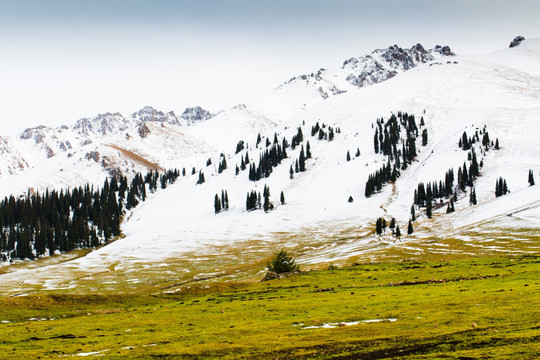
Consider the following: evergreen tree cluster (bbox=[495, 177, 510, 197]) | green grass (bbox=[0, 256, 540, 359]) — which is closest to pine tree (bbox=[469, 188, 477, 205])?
evergreen tree cluster (bbox=[495, 177, 510, 197])

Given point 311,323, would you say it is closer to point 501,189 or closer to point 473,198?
point 473,198

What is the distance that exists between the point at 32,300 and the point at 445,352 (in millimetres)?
55581

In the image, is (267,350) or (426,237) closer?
(267,350)

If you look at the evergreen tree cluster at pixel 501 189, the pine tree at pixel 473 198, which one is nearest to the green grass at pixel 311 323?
the pine tree at pixel 473 198

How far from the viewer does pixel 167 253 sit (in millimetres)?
169000

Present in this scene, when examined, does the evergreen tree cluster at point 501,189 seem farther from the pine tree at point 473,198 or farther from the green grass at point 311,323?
the green grass at point 311,323

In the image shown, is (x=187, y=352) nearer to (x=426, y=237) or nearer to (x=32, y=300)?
(x=32, y=300)

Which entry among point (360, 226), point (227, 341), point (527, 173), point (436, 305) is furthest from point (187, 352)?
point (527, 173)

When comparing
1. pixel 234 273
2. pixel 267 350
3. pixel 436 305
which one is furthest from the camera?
pixel 234 273

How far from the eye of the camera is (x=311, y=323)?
35.8 m

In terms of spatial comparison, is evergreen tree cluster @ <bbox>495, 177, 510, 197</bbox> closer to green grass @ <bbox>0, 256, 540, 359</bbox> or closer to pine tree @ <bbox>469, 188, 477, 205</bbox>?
pine tree @ <bbox>469, 188, 477, 205</bbox>

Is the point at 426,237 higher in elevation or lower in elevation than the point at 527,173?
lower

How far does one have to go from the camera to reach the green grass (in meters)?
23.8

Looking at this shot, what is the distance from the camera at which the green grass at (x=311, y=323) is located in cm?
2376
